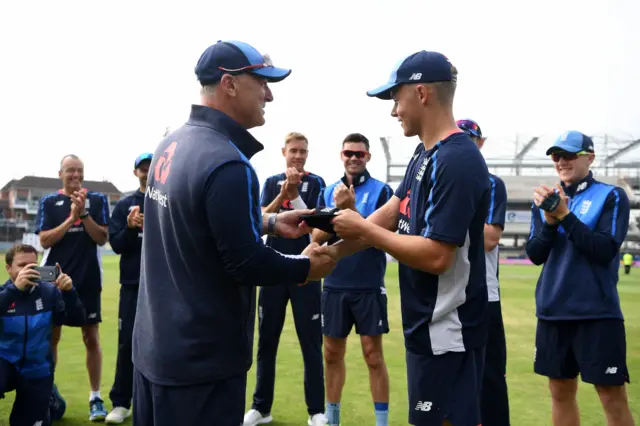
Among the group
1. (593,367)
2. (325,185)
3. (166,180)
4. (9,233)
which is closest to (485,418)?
(593,367)

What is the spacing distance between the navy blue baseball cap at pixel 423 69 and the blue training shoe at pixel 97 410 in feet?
14.7

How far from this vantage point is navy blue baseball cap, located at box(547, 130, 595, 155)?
179 inches

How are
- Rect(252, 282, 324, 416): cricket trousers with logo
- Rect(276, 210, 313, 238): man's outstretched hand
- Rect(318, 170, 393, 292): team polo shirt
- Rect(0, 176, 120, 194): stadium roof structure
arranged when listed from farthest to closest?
Rect(0, 176, 120, 194): stadium roof structure, Rect(318, 170, 393, 292): team polo shirt, Rect(252, 282, 324, 416): cricket trousers with logo, Rect(276, 210, 313, 238): man's outstretched hand

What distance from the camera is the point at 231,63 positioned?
8.95 feet

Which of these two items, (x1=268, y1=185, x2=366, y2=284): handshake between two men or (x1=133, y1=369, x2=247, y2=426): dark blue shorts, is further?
(x1=268, y1=185, x2=366, y2=284): handshake between two men

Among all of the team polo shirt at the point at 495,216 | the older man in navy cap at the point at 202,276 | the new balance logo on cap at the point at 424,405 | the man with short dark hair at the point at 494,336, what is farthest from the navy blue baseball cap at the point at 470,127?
the older man in navy cap at the point at 202,276

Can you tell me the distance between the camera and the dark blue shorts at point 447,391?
2.92 metres

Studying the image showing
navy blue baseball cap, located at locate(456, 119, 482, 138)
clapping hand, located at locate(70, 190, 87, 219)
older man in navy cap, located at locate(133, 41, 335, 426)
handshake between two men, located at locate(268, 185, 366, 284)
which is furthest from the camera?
clapping hand, located at locate(70, 190, 87, 219)

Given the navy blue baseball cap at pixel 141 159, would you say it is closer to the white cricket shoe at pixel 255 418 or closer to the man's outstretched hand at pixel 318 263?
the white cricket shoe at pixel 255 418

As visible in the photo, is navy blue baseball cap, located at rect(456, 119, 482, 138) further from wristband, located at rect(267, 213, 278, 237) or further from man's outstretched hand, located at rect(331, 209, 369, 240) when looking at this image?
man's outstretched hand, located at rect(331, 209, 369, 240)

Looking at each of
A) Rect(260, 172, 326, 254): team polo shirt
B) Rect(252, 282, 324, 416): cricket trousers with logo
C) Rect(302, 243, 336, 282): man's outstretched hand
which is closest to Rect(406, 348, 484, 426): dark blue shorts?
Rect(302, 243, 336, 282): man's outstretched hand

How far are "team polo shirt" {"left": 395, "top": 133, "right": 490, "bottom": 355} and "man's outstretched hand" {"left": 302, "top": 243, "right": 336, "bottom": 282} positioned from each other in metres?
0.45

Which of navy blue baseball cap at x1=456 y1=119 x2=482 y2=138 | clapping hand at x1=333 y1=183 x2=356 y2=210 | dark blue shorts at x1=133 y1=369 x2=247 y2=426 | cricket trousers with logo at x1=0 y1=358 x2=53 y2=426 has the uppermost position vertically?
navy blue baseball cap at x1=456 y1=119 x2=482 y2=138

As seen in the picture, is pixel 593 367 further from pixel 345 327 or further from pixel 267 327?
pixel 267 327
